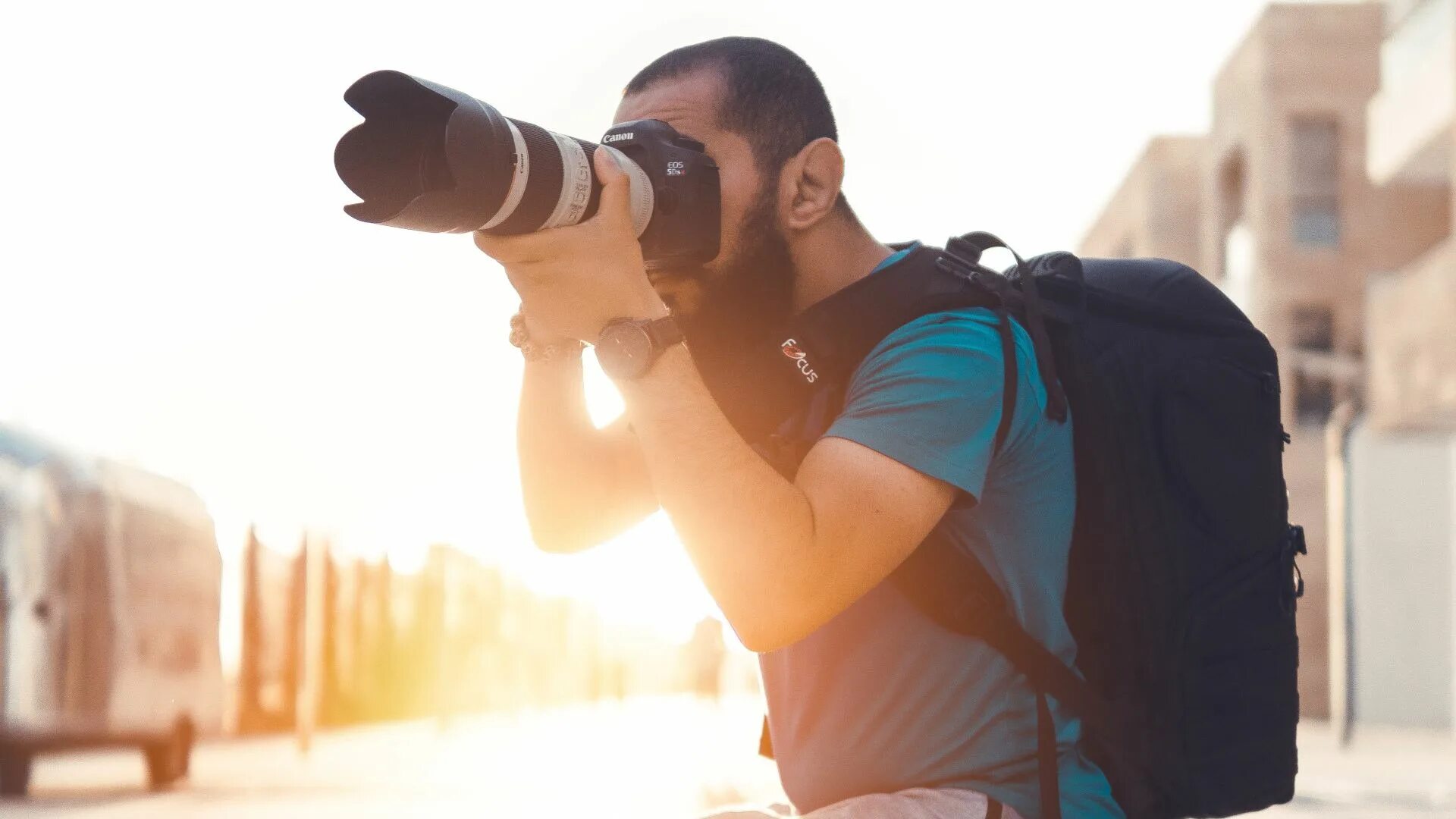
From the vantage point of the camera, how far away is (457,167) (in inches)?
80.4

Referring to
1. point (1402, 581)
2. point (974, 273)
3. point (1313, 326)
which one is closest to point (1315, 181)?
point (1313, 326)

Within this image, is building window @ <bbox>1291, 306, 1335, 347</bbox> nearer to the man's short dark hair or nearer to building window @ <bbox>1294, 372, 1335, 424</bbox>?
building window @ <bbox>1294, 372, 1335, 424</bbox>

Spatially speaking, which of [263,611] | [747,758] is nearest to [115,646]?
[263,611]

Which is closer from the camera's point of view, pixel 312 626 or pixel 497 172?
pixel 497 172

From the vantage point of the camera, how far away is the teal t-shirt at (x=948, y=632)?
206cm

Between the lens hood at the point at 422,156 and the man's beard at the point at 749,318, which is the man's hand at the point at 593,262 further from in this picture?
the man's beard at the point at 749,318

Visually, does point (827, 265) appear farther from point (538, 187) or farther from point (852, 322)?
point (538, 187)

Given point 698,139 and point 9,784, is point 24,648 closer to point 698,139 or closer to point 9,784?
point 9,784

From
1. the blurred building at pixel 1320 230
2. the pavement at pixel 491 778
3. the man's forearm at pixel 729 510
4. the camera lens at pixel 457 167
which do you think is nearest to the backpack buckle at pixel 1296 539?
the man's forearm at pixel 729 510

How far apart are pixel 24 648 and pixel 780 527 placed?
7949 millimetres

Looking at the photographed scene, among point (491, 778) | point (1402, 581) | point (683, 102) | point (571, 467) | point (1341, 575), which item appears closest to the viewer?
point (683, 102)

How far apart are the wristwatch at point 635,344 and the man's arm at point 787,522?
9cm

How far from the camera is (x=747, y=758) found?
14.0 meters

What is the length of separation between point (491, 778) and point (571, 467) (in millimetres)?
9417
